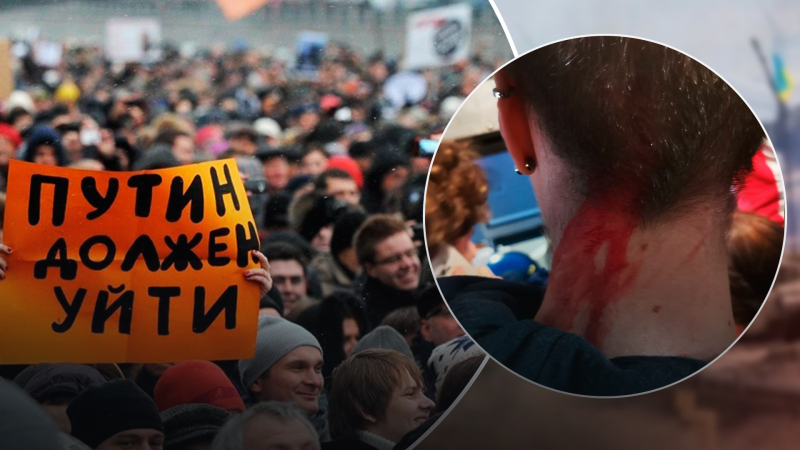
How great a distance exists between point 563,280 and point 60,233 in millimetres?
1151

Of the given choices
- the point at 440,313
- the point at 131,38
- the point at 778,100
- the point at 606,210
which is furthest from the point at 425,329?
the point at 778,100

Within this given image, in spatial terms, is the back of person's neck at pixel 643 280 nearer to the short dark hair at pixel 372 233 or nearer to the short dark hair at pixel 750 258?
the short dark hair at pixel 750 258

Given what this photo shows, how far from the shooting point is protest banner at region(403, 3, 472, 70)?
Answer: 225 cm

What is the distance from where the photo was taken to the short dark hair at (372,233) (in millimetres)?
2254

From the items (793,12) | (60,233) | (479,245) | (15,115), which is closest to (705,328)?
(479,245)

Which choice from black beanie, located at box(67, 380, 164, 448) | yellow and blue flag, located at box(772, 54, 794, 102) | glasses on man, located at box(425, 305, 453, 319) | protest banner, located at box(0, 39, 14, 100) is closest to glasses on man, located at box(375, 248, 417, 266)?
glasses on man, located at box(425, 305, 453, 319)

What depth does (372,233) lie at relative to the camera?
2.26 meters

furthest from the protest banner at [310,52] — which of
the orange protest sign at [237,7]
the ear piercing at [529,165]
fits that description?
the ear piercing at [529,165]

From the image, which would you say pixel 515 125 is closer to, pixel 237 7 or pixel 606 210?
pixel 606 210

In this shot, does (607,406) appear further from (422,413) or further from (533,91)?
(533,91)

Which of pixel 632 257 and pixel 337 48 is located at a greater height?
pixel 337 48

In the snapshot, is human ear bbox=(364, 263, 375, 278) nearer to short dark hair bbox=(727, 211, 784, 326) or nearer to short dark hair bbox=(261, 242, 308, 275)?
short dark hair bbox=(261, 242, 308, 275)

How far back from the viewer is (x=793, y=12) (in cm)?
248

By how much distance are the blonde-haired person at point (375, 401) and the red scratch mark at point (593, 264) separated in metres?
0.39
